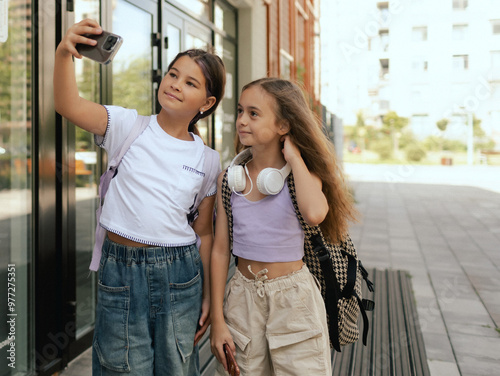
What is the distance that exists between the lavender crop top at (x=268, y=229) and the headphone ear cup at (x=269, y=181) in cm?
6

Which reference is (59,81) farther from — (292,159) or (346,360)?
(346,360)

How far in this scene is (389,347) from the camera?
10.9 feet

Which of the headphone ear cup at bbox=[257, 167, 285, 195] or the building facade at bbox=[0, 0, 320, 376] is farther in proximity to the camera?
the building facade at bbox=[0, 0, 320, 376]

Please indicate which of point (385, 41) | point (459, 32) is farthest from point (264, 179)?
point (385, 41)

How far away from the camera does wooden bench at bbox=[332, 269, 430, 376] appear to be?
9.83 feet

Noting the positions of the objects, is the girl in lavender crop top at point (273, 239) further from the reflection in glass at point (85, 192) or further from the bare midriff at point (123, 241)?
the reflection in glass at point (85, 192)

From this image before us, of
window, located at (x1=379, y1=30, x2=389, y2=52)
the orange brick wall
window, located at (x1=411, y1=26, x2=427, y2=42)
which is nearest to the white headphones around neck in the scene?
the orange brick wall

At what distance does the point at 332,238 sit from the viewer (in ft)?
6.03

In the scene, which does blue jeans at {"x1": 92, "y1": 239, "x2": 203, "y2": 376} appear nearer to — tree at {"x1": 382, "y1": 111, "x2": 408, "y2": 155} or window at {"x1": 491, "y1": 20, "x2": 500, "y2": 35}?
tree at {"x1": 382, "y1": 111, "x2": 408, "y2": 155}

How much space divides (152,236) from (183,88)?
0.51 meters

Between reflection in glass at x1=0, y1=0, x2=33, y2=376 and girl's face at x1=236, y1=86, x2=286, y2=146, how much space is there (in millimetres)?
1316

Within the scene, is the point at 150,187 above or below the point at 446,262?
above

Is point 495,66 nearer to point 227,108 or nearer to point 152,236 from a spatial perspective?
point 227,108

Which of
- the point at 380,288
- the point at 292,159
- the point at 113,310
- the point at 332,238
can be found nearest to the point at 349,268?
the point at 332,238
